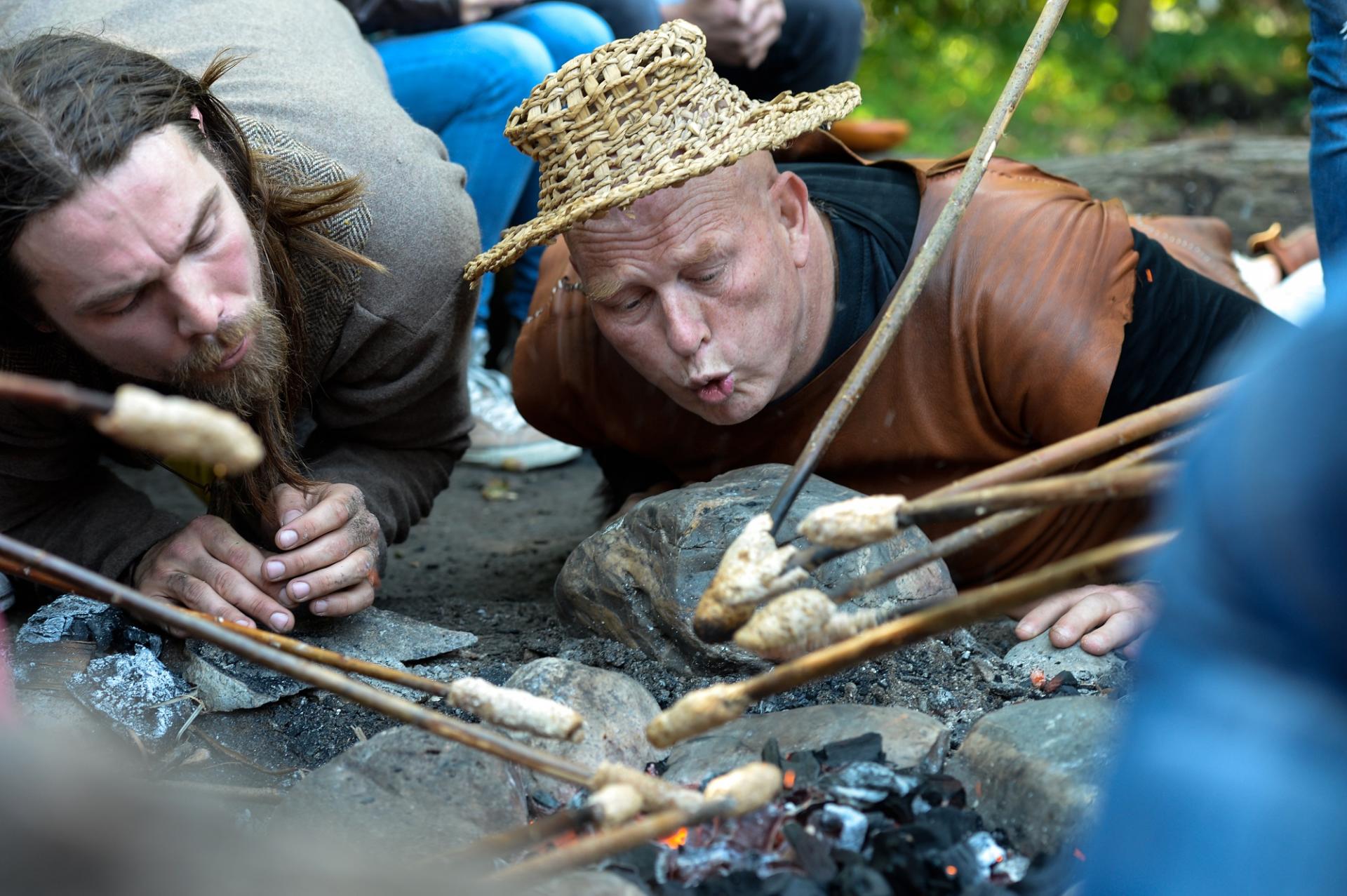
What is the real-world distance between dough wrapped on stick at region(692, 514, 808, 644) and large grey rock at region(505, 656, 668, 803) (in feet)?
1.50

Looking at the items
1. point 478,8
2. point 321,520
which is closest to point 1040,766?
point 321,520

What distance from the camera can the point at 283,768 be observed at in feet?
6.92

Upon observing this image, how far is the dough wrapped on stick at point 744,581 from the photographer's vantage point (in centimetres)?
144

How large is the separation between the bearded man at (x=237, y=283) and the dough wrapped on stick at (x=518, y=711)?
0.99 metres

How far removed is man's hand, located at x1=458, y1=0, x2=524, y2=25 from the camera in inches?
147

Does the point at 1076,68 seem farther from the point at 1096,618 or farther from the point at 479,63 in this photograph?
the point at 1096,618

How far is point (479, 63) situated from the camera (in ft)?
12.0

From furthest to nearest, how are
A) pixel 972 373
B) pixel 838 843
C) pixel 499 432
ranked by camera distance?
pixel 499 432 < pixel 972 373 < pixel 838 843

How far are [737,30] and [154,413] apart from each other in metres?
3.07

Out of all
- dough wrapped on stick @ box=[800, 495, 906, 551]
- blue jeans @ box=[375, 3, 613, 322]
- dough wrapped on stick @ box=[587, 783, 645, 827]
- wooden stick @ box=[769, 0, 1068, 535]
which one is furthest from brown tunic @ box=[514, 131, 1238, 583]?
dough wrapped on stick @ box=[587, 783, 645, 827]

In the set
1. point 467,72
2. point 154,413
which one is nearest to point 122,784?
point 154,413

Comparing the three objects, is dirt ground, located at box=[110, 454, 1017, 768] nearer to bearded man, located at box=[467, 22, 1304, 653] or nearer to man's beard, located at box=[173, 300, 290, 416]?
bearded man, located at box=[467, 22, 1304, 653]

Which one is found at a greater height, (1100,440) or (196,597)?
(1100,440)

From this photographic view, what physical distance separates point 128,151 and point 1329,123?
248cm
